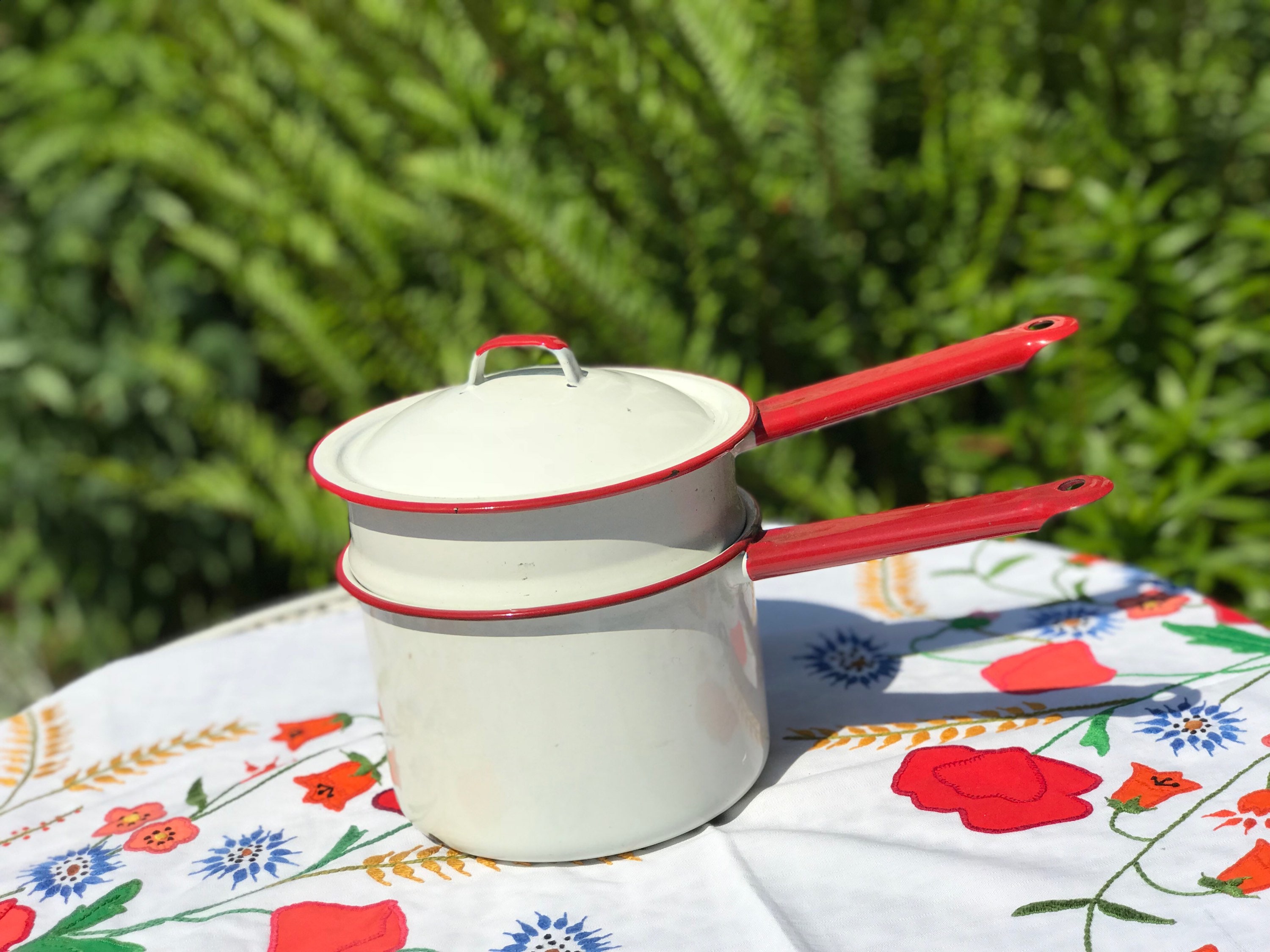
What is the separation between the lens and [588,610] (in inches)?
26.9

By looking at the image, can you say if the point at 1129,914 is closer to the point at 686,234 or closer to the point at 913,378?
the point at 913,378

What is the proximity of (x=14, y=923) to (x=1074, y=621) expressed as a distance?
0.89 m

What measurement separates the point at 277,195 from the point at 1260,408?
1688mm

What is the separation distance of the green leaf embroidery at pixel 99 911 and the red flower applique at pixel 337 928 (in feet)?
0.40

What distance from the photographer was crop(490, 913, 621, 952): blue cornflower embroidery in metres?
0.69

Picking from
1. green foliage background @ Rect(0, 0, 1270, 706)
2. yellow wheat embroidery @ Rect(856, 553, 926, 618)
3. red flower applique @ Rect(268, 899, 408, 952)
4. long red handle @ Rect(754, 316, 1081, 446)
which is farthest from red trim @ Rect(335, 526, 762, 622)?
green foliage background @ Rect(0, 0, 1270, 706)

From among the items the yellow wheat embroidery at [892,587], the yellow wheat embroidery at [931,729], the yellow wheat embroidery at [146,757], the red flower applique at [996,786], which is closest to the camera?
the red flower applique at [996,786]

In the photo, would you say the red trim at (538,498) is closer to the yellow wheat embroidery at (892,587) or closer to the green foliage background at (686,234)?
the yellow wheat embroidery at (892,587)

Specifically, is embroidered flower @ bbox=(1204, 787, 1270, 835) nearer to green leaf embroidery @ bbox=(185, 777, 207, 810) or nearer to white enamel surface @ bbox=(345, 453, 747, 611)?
white enamel surface @ bbox=(345, 453, 747, 611)

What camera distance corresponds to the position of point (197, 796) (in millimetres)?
915

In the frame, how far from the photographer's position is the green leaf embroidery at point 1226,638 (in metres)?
0.92

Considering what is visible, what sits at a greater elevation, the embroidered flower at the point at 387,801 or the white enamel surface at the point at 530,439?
the white enamel surface at the point at 530,439

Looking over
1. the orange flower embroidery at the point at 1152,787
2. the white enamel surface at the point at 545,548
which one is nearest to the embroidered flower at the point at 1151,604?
the orange flower embroidery at the point at 1152,787

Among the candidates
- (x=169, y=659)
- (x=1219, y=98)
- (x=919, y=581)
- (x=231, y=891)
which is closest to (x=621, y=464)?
(x=231, y=891)
